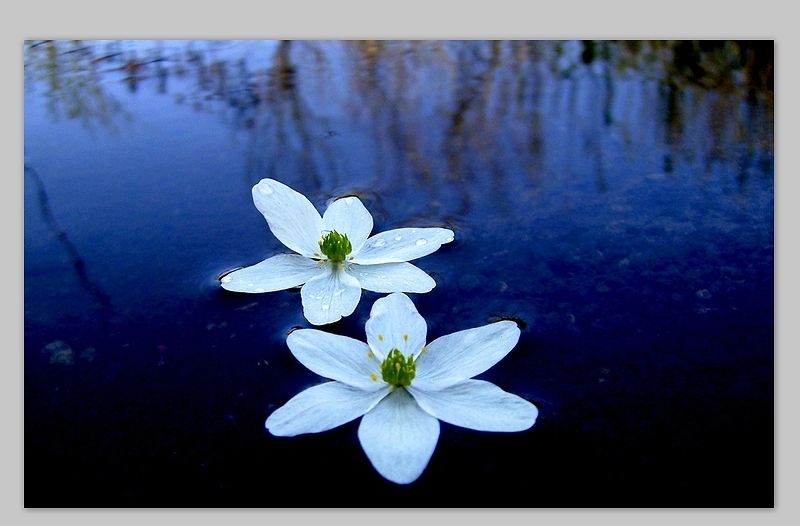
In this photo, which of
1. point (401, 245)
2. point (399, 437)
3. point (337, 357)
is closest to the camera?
point (399, 437)

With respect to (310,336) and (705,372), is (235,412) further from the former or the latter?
(705,372)

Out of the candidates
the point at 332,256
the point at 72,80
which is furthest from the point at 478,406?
the point at 72,80

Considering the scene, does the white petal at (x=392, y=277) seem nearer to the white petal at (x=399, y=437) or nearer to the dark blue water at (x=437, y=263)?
the dark blue water at (x=437, y=263)

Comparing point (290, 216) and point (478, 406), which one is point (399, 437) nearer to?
point (478, 406)

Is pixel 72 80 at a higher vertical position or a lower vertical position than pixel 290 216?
higher

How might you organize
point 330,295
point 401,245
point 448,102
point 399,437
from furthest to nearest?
point 448,102 < point 401,245 < point 330,295 < point 399,437

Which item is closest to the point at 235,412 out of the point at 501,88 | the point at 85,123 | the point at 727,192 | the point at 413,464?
the point at 413,464
